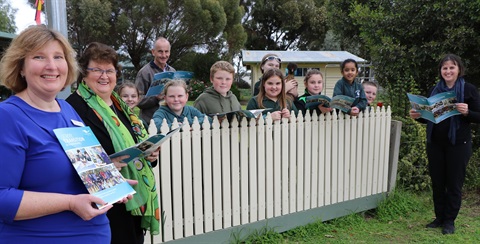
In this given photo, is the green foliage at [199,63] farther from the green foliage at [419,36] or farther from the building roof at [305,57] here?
the green foliage at [419,36]

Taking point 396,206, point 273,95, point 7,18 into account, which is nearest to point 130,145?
point 273,95

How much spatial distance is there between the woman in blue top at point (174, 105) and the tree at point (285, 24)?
1204 inches

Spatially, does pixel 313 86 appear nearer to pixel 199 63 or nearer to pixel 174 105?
pixel 174 105

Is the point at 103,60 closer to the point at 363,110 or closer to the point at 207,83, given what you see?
the point at 363,110

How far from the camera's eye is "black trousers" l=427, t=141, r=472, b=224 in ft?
13.9

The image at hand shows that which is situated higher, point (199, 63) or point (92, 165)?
point (199, 63)

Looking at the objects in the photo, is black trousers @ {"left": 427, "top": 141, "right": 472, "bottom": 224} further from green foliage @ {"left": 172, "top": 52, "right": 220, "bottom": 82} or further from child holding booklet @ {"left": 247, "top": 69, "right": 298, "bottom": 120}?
green foliage @ {"left": 172, "top": 52, "right": 220, "bottom": 82}

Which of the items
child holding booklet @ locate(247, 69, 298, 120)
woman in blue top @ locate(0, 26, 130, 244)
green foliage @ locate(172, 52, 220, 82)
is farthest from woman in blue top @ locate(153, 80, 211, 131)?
green foliage @ locate(172, 52, 220, 82)

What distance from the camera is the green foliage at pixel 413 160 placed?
5.57 meters

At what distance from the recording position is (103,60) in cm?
218

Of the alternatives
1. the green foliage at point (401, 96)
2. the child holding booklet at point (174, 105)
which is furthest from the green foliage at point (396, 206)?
the child holding booklet at point (174, 105)

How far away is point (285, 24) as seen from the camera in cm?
3331

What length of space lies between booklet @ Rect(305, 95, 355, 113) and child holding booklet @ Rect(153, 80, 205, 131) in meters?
1.37

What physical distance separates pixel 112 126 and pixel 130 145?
0.15 meters
